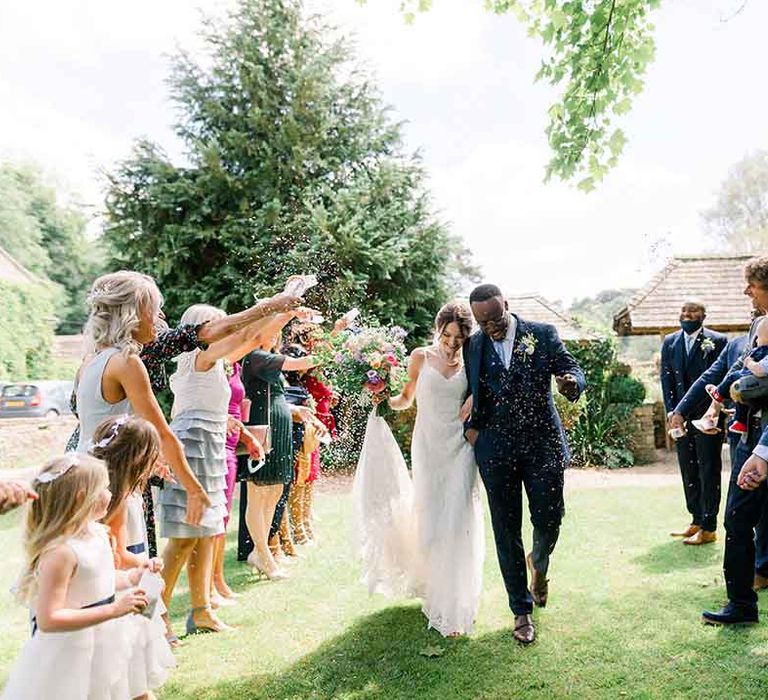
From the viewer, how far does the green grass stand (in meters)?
3.72

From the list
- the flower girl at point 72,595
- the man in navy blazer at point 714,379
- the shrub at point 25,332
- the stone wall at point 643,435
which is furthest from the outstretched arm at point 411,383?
the shrub at point 25,332

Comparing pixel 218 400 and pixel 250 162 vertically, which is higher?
pixel 250 162

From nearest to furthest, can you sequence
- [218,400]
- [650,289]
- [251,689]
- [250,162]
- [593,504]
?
[251,689] → [218,400] → [593,504] → [250,162] → [650,289]

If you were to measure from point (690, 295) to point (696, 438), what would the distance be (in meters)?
11.5

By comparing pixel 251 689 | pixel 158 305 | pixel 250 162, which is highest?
pixel 250 162

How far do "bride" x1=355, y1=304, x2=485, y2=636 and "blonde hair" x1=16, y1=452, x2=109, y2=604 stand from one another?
Result: 2534 millimetres

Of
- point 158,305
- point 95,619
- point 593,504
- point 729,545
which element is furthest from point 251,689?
point 593,504

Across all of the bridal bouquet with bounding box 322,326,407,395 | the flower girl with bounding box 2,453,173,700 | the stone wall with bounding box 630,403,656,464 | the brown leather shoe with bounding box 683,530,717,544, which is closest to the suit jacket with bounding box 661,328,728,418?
the brown leather shoe with bounding box 683,530,717,544

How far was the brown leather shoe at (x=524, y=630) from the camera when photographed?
4.26 m

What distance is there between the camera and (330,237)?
1453cm

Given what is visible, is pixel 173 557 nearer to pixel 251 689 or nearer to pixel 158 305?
pixel 251 689

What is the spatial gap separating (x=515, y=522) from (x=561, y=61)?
419 centimetres

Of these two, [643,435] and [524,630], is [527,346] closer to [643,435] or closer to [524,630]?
[524,630]

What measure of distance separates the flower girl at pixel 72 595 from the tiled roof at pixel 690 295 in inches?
595
